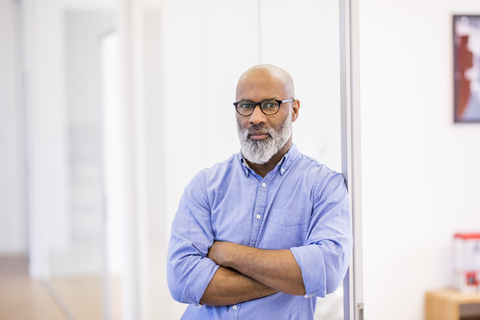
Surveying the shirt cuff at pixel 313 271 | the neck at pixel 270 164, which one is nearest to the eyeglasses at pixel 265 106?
the neck at pixel 270 164

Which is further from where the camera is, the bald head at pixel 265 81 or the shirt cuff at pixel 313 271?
the bald head at pixel 265 81

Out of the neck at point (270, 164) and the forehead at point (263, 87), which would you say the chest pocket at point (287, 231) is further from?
the forehead at point (263, 87)

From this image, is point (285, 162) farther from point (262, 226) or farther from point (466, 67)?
point (466, 67)

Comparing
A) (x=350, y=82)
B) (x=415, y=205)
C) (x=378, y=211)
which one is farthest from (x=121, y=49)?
(x=415, y=205)

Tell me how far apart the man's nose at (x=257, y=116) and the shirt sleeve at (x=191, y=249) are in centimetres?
28

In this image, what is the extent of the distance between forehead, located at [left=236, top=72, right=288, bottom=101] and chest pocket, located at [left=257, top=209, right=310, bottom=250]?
38 centimetres

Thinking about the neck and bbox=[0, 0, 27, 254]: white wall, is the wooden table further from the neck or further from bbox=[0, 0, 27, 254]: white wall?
bbox=[0, 0, 27, 254]: white wall

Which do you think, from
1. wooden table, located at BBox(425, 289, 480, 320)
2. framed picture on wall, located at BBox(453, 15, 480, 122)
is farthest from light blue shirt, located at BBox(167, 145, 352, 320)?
framed picture on wall, located at BBox(453, 15, 480, 122)

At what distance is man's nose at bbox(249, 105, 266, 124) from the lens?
4.53 ft

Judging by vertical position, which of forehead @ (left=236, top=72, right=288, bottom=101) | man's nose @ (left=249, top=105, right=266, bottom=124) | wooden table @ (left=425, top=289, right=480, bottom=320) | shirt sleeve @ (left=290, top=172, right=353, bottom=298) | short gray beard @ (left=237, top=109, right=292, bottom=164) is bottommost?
wooden table @ (left=425, top=289, right=480, bottom=320)

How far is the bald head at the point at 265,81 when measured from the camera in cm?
138

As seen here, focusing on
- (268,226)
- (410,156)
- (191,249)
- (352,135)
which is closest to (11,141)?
(410,156)

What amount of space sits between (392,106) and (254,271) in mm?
1693

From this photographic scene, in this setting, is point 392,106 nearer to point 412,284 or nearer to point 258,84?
point 412,284
